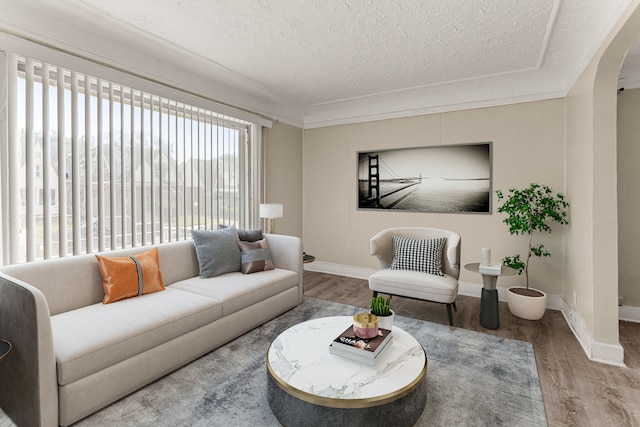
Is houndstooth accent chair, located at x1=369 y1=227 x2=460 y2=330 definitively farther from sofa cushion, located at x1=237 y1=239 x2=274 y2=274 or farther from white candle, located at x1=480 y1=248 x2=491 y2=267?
sofa cushion, located at x1=237 y1=239 x2=274 y2=274

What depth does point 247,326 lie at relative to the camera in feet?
9.86

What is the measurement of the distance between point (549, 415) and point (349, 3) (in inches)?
115

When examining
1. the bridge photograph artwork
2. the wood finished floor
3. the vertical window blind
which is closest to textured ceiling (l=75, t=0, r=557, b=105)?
the vertical window blind

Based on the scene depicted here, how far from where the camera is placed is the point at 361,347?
1928mm

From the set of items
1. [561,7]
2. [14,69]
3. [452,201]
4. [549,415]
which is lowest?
[549,415]

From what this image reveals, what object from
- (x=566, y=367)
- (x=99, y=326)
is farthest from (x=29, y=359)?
(x=566, y=367)

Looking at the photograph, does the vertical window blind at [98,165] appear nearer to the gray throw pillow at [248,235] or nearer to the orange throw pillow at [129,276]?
the orange throw pillow at [129,276]

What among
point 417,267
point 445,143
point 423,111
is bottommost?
point 417,267

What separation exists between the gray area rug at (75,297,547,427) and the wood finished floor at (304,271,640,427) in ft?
0.35

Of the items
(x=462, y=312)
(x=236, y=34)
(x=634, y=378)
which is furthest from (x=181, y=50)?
(x=634, y=378)

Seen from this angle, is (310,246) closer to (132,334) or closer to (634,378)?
(132,334)

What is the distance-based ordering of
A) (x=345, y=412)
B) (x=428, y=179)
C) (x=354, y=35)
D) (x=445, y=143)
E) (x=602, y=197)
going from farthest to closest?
1. (x=428, y=179)
2. (x=445, y=143)
3. (x=354, y=35)
4. (x=602, y=197)
5. (x=345, y=412)

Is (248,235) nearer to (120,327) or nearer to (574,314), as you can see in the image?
(120,327)

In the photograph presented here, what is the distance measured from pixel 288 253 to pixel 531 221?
262cm
